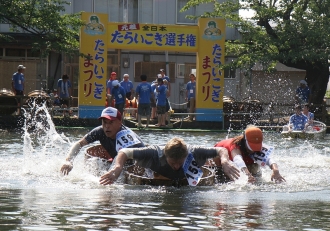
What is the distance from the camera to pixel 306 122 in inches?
1128

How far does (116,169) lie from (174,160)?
2.61 feet

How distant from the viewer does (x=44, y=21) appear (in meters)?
30.8

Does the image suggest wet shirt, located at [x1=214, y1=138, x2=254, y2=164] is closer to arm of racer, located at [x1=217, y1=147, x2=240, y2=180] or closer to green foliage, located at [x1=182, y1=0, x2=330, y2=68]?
arm of racer, located at [x1=217, y1=147, x2=240, y2=180]

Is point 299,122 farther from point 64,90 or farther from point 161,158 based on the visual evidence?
point 161,158

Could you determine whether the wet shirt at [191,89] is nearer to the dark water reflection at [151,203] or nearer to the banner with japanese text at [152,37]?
the banner with japanese text at [152,37]

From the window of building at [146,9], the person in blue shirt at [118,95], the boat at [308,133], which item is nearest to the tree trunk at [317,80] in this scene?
the boat at [308,133]

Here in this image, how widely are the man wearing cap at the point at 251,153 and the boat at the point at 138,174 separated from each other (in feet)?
1.50

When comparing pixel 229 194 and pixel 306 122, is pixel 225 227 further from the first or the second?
pixel 306 122

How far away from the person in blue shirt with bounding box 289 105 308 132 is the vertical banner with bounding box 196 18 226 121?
18.4 feet

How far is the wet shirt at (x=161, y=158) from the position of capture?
40.4 feet

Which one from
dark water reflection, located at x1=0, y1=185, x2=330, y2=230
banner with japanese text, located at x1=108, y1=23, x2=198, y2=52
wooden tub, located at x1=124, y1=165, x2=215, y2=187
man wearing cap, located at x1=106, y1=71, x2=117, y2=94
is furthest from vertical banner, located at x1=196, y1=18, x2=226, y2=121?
dark water reflection, located at x1=0, y1=185, x2=330, y2=230

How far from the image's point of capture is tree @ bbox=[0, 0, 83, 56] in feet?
101

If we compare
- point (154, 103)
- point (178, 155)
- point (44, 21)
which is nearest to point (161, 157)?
point (178, 155)

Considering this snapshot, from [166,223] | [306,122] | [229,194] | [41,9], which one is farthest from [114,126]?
[41,9]
